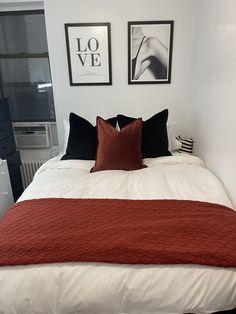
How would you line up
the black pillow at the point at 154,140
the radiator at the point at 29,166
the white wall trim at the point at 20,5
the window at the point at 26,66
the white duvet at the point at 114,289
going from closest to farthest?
the white duvet at the point at 114,289, the black pillow at the point at 154,140, the white wall trim at the point at 20,5, the window at the point at 26,66, the radiator at the point at 29,166

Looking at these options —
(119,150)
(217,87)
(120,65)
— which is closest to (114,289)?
(119,150)

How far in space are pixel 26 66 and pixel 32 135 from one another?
2.56ft

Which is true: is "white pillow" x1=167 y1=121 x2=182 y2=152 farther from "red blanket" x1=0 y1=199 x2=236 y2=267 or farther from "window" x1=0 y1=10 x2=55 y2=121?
"window" x1=0 y1=10 x2=55 y2=121

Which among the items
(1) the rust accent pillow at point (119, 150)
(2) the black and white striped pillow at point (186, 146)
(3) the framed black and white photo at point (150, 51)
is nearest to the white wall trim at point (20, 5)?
(3) the framed black and white photo at point (150, 51)

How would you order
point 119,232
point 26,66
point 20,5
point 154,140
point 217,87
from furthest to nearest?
1. point 26,66
2. point 20,5
3. point 154,140
4. point 217,87
5. point 119,232

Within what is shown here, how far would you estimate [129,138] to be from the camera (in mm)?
2156

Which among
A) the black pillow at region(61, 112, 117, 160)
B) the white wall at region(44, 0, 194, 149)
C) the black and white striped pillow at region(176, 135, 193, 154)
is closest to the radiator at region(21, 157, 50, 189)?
the white wall at region(44, 0, 194, 149)

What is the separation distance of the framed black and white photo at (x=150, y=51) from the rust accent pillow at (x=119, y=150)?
27.5 inches

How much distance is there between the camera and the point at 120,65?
2578mm

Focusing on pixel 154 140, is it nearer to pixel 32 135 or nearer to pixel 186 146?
pixel 186 146

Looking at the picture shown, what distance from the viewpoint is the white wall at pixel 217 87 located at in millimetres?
1686

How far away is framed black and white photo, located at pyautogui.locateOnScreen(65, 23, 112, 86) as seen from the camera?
2451mm

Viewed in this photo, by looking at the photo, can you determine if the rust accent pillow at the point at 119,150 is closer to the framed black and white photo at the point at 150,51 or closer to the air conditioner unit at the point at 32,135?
the framed black and white photo at the point at 150,51

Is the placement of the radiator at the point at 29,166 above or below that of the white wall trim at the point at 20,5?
below
